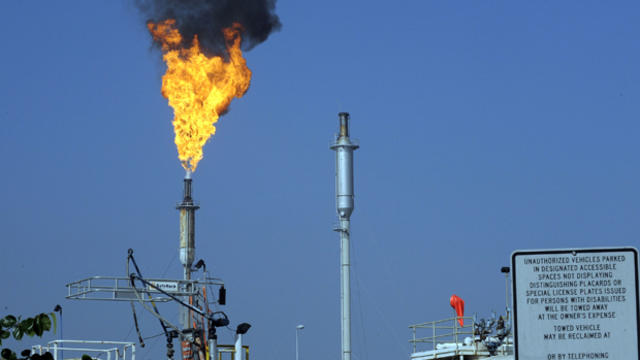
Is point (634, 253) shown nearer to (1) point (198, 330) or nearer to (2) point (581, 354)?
(2) point (581, 354)

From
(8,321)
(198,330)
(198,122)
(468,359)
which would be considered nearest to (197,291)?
(198,330)

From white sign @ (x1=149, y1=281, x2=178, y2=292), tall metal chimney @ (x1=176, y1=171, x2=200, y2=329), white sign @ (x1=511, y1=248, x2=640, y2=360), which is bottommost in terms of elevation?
white sign @ (x1=511, y1=248, x2=640, y2=360)

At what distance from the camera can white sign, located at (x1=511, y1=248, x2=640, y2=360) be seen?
710 centimetres

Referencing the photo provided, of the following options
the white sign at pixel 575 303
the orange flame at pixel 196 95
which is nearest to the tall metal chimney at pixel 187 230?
the orange flame at pixel 196 95

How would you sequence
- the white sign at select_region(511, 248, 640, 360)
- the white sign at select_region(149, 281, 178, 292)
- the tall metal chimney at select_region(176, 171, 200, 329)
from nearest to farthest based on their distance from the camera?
1. the white sign at select_region(511, 248, 640, 360)
2. the white sign at select_region(149, 281, 178, 292)
3. the tall metal chimney at select_region(176, 171, 200, 329)

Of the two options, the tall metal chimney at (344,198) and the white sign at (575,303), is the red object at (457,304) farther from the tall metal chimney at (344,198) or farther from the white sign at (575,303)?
the white sign at (575,303)

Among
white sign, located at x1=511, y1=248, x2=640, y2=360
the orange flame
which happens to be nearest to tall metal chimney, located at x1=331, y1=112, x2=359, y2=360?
the orange flame

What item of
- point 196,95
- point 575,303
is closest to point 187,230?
point 196,95

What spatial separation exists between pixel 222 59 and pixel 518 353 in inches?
2408

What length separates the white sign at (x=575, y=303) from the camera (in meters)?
7.10

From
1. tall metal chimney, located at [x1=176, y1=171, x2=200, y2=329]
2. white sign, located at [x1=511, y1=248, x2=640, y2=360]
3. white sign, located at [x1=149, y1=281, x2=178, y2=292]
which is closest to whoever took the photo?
white sign, located at [x1=511, y1=248, x2=640, y2=360]

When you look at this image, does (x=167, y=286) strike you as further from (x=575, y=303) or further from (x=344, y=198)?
(x=575, y=303)

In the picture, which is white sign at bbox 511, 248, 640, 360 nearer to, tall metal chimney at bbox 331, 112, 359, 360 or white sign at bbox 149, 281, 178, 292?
white sign at bbox 149, 281, 178, 292

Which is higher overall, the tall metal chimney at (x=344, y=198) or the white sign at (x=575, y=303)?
the tall metal chimney at (x=344, y=198)
